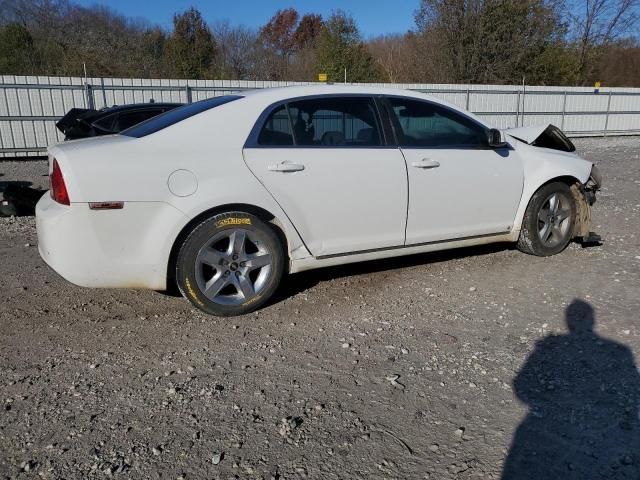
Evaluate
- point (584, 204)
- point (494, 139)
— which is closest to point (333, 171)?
point (494, 139)

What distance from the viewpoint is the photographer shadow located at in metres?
2.18

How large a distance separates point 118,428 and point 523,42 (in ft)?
89.7

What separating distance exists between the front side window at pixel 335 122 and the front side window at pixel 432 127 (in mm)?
230

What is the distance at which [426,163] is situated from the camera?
4.18 m

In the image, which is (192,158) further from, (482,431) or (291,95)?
(482,431)

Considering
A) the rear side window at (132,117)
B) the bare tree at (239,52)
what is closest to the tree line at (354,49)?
the bare tree at (239,52)

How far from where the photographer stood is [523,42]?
83.0 ft

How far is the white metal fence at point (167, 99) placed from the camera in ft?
45.9

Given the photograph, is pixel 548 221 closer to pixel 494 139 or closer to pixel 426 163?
pixel 494 139

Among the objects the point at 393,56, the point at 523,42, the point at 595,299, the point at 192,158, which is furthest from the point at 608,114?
the point at 192,158

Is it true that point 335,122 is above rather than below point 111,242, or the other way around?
above

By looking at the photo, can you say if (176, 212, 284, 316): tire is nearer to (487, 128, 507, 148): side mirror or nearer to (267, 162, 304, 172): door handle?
(267, 162, 304, 172): door handle

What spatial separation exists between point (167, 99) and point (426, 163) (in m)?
13.0

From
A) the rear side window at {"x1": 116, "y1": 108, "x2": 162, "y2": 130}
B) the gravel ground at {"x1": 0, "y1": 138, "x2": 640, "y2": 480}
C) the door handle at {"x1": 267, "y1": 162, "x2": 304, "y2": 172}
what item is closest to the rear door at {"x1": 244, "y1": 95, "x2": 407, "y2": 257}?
the door handle at {"x1": 267, "y1": 162, "x2": 304, "y2": 172}
